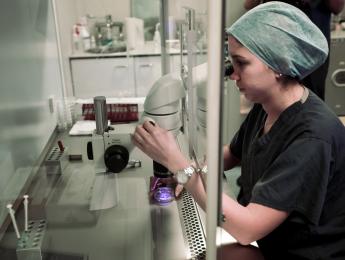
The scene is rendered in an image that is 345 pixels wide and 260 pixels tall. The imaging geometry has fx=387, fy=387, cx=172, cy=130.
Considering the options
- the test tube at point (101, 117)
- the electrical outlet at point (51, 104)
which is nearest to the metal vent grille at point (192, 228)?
the test tube at point (101, 117)

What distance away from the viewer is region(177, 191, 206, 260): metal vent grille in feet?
3.28

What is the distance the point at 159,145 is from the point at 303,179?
0.36 metres

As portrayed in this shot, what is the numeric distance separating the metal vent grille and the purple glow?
1.4 inches

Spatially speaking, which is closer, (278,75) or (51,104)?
(278,75)

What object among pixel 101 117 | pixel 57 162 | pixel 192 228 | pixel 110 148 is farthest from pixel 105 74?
pixel 192 228

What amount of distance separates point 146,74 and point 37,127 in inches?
47.6

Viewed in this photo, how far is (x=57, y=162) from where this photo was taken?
1.45 metres

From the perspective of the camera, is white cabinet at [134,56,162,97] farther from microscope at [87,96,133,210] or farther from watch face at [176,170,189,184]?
watch face at [176,170,189,184]

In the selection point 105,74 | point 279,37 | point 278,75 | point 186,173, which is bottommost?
point 105,74

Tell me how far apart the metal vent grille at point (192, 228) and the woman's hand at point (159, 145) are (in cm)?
21

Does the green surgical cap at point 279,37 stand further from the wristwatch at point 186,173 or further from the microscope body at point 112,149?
the microscope body at point 112,149

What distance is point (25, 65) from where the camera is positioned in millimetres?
1594

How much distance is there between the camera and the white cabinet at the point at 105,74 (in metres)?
2.75

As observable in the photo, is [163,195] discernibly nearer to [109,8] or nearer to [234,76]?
[234,76]
